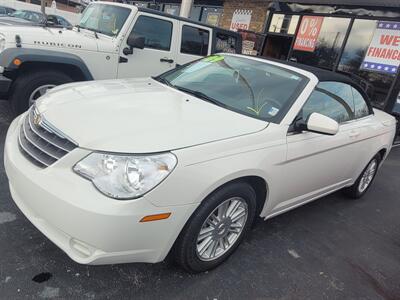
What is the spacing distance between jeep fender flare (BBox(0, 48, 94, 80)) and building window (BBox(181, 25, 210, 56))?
6.05 feet

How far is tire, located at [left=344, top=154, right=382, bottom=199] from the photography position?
488 cm

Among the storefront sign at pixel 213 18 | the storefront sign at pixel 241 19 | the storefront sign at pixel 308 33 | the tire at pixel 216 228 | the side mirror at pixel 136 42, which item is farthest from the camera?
the storefront sign at pixel 213 18

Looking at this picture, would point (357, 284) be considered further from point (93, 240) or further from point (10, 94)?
point (10, 94)

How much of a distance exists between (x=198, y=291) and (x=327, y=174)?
6.14 ft

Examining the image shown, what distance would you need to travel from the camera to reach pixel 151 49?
19.8 feet

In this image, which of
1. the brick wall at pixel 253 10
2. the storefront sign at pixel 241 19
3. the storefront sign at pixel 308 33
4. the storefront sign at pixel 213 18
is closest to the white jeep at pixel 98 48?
the storefront sign at pixel 308 33

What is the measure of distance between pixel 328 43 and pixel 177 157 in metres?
9.94

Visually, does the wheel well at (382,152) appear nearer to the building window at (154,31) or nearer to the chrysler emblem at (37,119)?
the building window at (154,31)

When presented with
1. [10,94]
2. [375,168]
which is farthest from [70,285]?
[375,168]

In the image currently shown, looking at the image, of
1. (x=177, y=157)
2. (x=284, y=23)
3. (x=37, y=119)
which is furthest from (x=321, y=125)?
(x=284, y=23)

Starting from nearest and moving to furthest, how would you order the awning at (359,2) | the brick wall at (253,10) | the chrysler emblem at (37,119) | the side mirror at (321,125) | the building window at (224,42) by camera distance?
the chrysler emblem at (37,119) < the side mirror at (321,125) < the building window at (224,42) < the awning at (359,2) < the brick wall at (253,10)

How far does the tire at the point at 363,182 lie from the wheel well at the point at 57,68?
154 inches

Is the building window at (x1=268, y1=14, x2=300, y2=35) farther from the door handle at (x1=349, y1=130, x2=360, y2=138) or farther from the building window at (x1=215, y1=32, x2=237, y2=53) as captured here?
the door handle at (x1=349, y1=130, x2=360, y2=138)

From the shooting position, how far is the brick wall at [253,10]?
1277 centimetres
